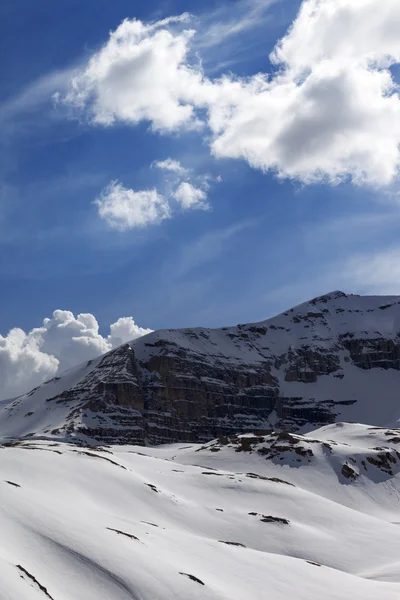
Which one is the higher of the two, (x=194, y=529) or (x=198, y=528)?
(x=194, y=529)

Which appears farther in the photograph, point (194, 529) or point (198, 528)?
point (198, 528)

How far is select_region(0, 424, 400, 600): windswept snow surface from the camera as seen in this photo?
3762 cm

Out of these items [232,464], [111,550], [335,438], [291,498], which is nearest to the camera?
[111,550]

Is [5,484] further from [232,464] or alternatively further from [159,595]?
[232,464]

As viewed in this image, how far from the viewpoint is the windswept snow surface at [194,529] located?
1481 inches

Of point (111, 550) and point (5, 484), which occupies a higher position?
point (5, 484)

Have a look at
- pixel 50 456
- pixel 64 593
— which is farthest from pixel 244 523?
pixel 64 593

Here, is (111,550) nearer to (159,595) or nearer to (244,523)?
(159,595)

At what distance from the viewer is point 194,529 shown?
69.7 meters

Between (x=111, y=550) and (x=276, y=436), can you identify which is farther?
(x=276, y=436)

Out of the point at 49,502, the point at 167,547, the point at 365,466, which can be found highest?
the point at 49,502

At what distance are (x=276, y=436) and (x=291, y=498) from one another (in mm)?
54320

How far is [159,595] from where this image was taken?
37031 millimetres

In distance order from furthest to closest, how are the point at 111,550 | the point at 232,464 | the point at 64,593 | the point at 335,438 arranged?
the point at 335,438, the point at 232,464, the point at 111,550, the point at 64,593
